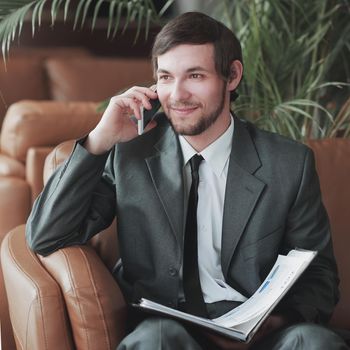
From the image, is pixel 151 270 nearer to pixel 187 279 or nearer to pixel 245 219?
pixel 187 279

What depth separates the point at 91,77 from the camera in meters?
3.66

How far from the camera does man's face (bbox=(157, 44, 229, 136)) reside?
6.02ft

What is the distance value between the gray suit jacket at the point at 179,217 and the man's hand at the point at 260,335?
0.16 feet

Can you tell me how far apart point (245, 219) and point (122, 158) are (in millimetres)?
348

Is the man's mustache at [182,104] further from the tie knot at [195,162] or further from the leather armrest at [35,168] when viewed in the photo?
the leather armrest at [35,168]

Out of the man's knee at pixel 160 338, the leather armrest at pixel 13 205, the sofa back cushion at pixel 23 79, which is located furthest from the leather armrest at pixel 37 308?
the sofa back cushion at pixel 23 79

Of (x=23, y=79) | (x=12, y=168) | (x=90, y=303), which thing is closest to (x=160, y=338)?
(x=90, y=303)

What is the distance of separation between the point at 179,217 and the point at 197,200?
70 mm

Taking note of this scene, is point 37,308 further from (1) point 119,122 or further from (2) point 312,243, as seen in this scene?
(2) point 312,243

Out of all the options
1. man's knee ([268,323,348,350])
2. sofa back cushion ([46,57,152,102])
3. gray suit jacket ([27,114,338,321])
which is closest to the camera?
man's knee ([268,323,348,350])

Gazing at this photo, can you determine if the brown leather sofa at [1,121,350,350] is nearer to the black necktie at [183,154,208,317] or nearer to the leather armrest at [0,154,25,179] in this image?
the black necktie at [183,154,208,317]

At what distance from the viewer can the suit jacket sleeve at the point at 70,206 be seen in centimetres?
187

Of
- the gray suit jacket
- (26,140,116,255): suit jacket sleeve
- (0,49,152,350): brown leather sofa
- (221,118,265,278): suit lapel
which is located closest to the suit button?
the gray suit jacket

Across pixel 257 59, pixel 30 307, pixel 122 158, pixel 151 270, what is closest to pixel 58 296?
pixel 30 307
